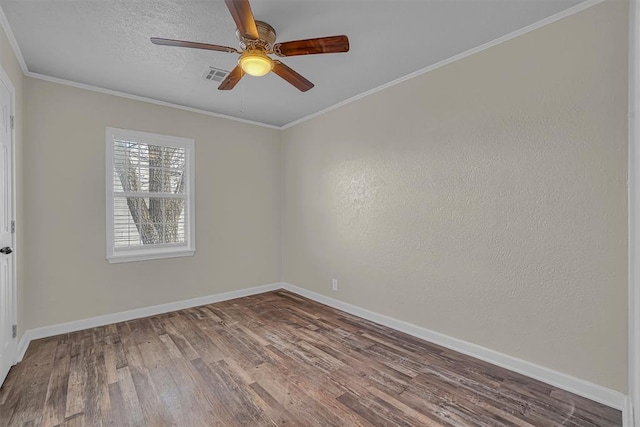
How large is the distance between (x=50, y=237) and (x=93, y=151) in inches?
38.4

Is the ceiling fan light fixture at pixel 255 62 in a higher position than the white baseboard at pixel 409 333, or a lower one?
higher

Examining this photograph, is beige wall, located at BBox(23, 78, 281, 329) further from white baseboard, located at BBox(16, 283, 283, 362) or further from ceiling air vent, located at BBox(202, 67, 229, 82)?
ceiling air vent, located at BBox(202, 67, 229, 82)

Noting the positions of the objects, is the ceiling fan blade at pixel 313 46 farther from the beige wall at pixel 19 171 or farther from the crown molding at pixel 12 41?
the beige wall at pixel 19 171

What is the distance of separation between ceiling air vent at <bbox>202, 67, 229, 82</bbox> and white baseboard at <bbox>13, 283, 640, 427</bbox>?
269cm

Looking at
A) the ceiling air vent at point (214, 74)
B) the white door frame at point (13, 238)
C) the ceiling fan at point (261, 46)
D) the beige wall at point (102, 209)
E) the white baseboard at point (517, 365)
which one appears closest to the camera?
the ceiling fan at point (261, 46)

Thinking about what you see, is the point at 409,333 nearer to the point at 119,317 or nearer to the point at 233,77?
the point at 233,77

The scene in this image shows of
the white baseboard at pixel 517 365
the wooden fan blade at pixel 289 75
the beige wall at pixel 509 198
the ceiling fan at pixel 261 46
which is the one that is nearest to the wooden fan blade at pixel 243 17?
the ceiling fan at pixel 261 46

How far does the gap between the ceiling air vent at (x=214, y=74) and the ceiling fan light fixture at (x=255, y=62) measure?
0.98 meters

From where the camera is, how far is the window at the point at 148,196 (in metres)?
3.47

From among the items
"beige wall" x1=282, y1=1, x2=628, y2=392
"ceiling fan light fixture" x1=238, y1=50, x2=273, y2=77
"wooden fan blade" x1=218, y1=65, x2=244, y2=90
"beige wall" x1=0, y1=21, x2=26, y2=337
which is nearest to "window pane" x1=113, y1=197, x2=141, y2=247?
"beige wall" x1=0, y1=21, x2=26, y2=337

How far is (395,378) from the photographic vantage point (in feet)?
7.47

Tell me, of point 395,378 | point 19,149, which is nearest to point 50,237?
point 19,149

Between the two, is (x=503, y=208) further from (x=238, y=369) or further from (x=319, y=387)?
(x=238, y=369)

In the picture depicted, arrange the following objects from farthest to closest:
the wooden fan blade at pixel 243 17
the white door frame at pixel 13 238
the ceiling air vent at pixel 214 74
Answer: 1. the ceiling air vent at pixel 214 74
2. the white door frame at pixel 13 238
3. the wooden fan blade at pixel 243 17
